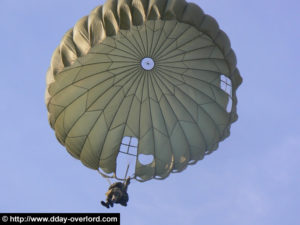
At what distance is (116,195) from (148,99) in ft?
15.2

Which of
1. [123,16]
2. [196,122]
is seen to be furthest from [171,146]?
[123,16]

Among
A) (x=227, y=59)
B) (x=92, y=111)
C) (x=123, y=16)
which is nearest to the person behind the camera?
(x=123, y=16)

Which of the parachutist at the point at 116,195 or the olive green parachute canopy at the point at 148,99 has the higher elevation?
the olive green parachute canopy at the point at 148,99

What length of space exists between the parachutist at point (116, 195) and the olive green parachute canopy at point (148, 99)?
1.12 metres

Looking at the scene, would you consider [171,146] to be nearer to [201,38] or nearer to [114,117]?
[114,117]

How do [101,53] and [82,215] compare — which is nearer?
[82,215]

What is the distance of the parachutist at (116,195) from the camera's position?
27.3 meters

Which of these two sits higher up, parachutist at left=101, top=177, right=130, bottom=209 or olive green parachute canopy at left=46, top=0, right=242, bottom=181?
olive green parachute canopy at left=46, top=0, right=242, bottom=181

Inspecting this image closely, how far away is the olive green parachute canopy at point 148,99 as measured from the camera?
2800cm

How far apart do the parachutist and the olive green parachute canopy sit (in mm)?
1121

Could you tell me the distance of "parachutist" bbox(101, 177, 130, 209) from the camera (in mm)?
27344

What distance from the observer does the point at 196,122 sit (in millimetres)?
28812

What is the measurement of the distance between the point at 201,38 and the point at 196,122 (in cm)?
374

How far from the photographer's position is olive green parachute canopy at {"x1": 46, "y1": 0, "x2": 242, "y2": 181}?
28.0 metres
